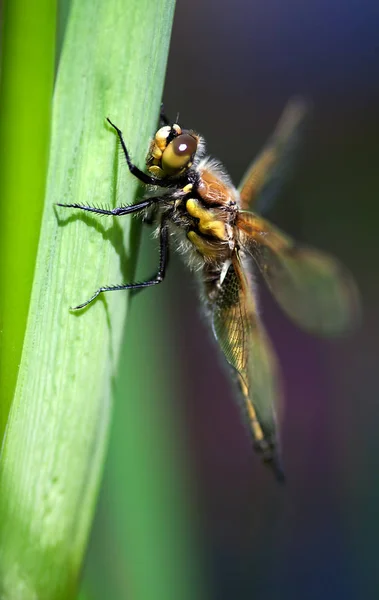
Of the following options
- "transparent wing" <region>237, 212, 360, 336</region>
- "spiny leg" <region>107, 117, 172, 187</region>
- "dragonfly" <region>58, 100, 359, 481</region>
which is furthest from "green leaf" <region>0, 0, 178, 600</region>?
"transparent wing" <region>237, 212, 360, 336</region>

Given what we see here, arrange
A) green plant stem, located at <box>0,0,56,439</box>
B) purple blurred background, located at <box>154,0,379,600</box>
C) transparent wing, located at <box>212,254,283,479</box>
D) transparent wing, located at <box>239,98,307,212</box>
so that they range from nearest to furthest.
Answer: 1. green plant stem, located at <box>0,0,56,439</box>
2. transparent wing, located at <box>212,254,283,479</box>
3. transparent wing, located at <box>239,98,307,212</box>
4. purple blurred background, located at <box>154,0,379,600</box>

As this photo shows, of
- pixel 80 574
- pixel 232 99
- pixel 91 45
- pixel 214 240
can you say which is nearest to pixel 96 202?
pixel 91 45

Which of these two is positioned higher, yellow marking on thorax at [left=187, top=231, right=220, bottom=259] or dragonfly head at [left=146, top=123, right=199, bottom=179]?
dragonfly head at [left=146, top=123, right=199, bottom=179]

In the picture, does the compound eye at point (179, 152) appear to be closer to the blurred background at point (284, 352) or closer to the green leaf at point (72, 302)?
the blurred background at point (284, 352)

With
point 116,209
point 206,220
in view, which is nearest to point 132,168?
point 116,209

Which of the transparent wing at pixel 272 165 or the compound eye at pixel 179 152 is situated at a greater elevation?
the transparent wing at pixel 272 165

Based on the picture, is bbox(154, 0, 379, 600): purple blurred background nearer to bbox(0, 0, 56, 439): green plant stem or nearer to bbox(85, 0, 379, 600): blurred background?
bbox(85, 0, 379, 600): blurred background

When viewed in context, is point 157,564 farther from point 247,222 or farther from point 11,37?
point 11,37

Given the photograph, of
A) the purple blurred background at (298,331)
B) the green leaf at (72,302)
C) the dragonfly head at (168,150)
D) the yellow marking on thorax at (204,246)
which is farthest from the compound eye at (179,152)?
the purple blurred background at (298,331)
